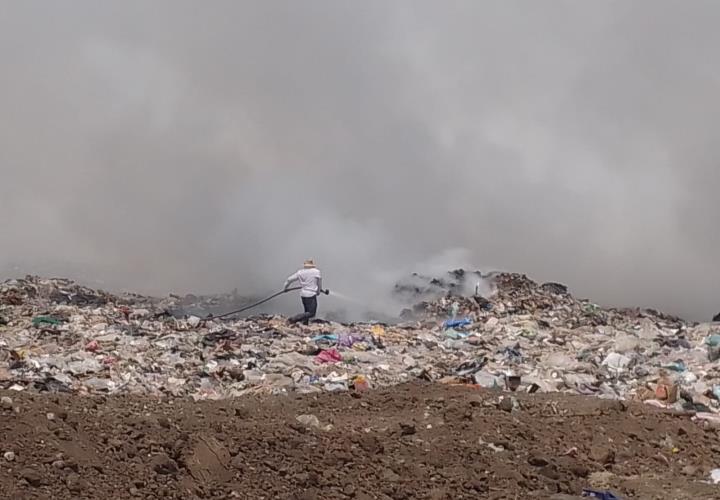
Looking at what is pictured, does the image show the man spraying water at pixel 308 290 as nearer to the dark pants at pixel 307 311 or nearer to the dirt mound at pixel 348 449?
the dark pants at pixel 307 311

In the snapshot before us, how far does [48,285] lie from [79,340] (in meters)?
6.91

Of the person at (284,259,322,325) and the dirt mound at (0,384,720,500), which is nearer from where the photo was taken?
the dirt mound at (0,384,720,500)

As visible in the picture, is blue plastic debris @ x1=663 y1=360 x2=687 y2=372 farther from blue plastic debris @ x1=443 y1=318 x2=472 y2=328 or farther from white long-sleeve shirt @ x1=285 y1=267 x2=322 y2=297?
white long-sleeve shirt @ x1=285 y1=267 x2=322 y2=297

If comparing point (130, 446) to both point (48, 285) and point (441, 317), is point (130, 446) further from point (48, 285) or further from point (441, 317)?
point (48, 285)

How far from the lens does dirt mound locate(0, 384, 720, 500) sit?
446 cm

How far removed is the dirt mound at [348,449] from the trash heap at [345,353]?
135 cm

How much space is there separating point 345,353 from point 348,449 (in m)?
4.60

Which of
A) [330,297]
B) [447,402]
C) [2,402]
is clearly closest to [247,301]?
[330,297]

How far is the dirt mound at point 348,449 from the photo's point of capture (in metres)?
4.46

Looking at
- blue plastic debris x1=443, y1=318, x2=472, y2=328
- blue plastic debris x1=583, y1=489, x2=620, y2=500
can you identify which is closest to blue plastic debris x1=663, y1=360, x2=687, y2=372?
blue plastic debris x1=443, y1=318, x2=472, y2=328

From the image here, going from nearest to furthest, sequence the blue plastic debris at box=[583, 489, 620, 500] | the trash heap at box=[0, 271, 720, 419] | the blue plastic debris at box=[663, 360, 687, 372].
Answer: the blue plastic debris at box=[583, 489, 620, 500] < the trash heap at box=[0, 271, 720, 419] < the blue plastic debris at box=[663, 360, 687, 372]

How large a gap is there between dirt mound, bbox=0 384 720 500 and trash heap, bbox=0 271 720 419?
1.35m

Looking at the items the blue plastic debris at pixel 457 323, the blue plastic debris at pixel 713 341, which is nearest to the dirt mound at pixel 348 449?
the blue plastic debris at pixel 713 341

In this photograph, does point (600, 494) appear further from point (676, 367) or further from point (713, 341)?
point (713, 341)
